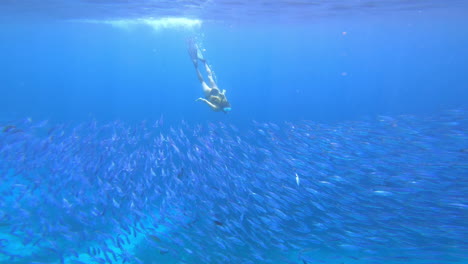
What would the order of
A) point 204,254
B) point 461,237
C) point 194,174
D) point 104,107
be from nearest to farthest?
point 461,237 < point 204,254 < point 194,174 < point 104,107

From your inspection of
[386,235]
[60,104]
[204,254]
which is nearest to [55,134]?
[204,254]

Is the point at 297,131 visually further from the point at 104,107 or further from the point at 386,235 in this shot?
the point at 104,107

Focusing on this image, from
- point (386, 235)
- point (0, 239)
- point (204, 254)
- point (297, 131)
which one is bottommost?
point (0, 239)

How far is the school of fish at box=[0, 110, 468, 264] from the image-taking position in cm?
613

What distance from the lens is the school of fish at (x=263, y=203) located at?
6129 mm

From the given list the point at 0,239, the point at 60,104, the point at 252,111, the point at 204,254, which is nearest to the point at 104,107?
the point at 60,104

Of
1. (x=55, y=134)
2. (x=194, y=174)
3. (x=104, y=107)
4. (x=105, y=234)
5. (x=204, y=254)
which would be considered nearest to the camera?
(x=204, y=254)

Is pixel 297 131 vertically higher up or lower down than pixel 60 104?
lower down

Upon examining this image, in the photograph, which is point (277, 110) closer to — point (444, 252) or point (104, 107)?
point (104, 107)

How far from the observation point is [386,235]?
6145mm

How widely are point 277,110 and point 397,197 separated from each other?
27.7m

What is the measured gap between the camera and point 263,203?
6.51 metres

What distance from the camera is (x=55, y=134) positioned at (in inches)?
391

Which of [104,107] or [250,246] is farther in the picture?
[104,107]
